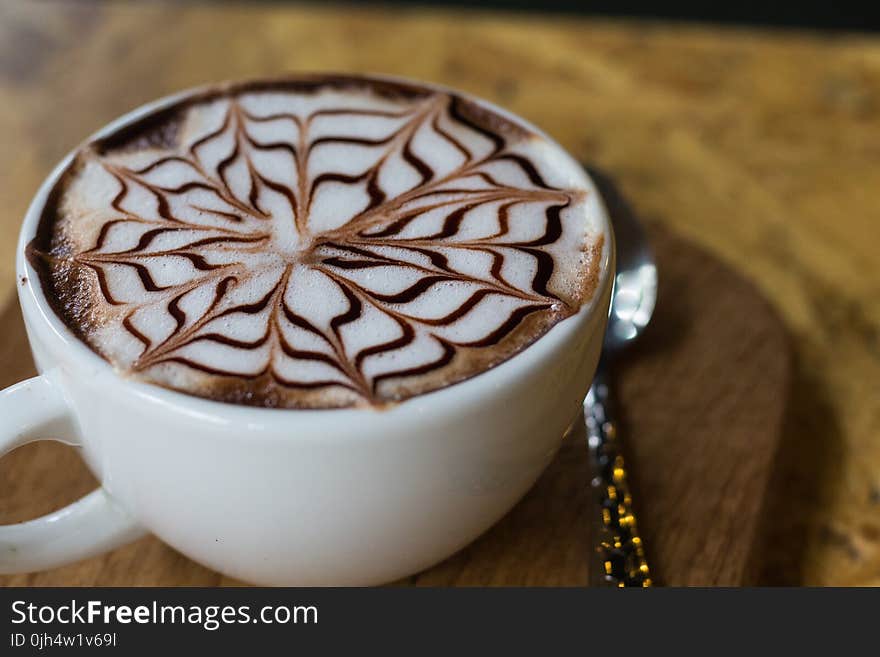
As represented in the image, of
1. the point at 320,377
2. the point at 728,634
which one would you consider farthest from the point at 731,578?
the point at 320,377

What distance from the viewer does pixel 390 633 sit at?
835 millimetres

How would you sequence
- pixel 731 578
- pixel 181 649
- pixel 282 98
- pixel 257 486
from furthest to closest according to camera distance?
pixel 282 98
pixel 731 578
pixel 181 649
pixel 257 486

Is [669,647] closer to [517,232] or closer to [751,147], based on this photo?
[517,232]

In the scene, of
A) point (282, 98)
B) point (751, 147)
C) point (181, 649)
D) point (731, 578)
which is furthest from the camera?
point (751, 147)

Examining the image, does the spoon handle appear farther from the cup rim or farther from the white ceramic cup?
the cup rim

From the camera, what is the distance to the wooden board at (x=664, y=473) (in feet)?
3.03

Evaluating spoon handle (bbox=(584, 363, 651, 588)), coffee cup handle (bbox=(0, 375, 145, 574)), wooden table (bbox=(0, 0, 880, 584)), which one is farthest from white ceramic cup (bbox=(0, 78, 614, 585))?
wooden table (bbox=(0, 0, 880, 584))

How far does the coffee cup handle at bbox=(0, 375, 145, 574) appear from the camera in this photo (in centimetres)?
75

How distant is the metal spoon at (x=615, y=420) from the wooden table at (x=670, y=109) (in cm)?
20

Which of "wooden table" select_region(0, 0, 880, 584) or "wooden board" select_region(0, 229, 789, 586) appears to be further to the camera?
"wooden table" select_region(0, 0, 880, 584)

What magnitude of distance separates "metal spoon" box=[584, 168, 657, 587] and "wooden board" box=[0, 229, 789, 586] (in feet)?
0.06

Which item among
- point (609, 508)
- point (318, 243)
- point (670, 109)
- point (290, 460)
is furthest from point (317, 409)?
point (670, 109)

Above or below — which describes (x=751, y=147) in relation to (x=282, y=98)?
below

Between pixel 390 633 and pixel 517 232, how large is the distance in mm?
365
